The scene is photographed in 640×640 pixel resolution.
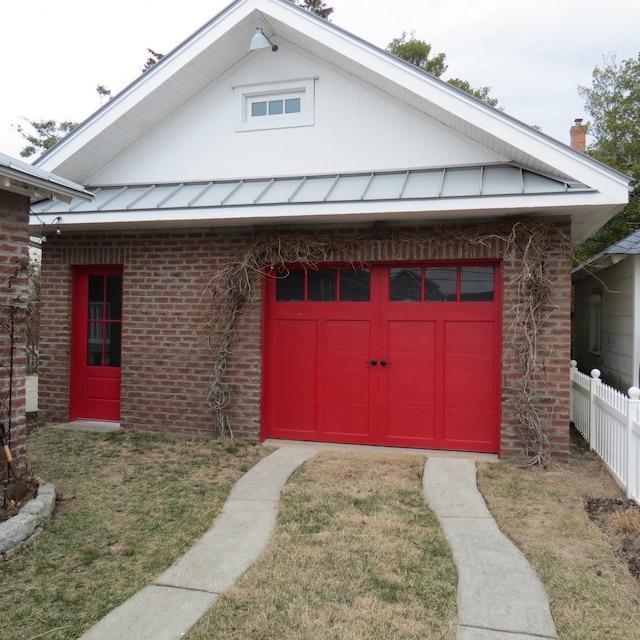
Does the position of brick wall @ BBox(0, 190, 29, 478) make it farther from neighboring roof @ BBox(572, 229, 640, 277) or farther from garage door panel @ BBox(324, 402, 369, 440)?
neighboring roof @ BBox(572, 229, 640, 277)

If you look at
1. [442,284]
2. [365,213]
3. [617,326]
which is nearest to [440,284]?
[442,284]

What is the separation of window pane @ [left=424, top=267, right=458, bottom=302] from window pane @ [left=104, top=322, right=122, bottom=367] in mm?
4495

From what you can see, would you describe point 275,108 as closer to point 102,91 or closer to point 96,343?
point 96,343

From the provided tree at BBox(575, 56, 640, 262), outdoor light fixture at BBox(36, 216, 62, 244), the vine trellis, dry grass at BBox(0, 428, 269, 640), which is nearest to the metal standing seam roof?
outdoor light fixture at BBox(36, 216, 62, 244)

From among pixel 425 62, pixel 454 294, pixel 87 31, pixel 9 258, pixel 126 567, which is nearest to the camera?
pixel 126 567

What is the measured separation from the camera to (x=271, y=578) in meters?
3.46

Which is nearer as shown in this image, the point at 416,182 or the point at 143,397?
the point at 416,182

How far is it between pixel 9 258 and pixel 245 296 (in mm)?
3043

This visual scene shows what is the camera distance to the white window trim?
23.6ft

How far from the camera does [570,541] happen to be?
13.4 feet

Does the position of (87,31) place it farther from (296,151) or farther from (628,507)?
(628,507)

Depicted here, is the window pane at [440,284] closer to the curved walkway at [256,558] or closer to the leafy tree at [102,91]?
the curved walkway at [256,558]

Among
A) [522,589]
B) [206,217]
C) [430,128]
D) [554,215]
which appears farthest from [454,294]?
[522,589]

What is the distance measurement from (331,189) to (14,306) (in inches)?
144
